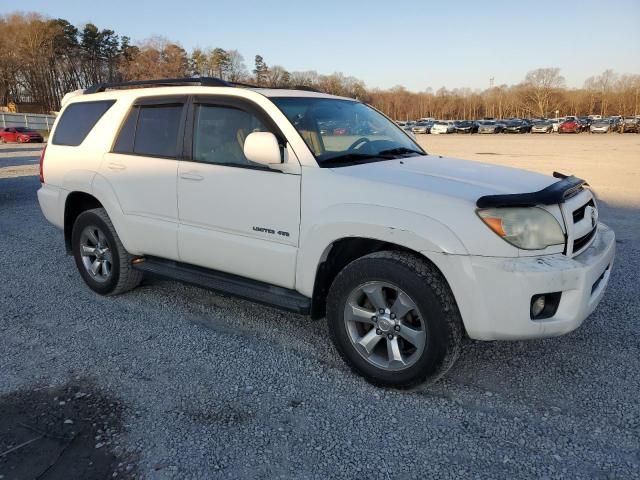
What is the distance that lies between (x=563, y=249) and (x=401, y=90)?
161 metres

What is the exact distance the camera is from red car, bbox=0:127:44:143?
36.5 m

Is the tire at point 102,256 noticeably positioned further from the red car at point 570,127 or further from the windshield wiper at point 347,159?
the red car at point 570,127

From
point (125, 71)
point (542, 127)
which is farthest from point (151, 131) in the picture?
point (125, 71)

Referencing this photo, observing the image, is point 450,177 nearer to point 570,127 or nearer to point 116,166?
point 116,166

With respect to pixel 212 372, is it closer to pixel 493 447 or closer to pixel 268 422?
pixel 268 422

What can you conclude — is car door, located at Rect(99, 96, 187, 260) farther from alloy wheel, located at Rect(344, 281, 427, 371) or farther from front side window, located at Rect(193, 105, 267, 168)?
alloy wheel, located at Rect(344, 281, 427, 371)

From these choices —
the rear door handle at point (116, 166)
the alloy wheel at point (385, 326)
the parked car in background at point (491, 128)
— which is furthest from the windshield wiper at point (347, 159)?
the parked car in background at point (491, 128)

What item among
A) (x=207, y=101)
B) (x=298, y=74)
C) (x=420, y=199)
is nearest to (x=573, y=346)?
(x=420, y=199)

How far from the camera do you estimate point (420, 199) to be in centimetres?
304

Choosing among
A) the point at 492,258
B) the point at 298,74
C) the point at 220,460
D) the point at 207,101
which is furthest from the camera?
the point at 298,74

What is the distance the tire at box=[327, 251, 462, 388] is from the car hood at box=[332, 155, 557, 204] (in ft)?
1.49

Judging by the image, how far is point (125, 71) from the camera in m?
86.5

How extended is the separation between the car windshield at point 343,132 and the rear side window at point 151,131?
3.25ft

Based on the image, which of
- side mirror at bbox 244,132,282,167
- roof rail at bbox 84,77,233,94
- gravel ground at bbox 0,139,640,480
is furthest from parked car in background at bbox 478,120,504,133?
side mirror at bbox 244,132,282,167
